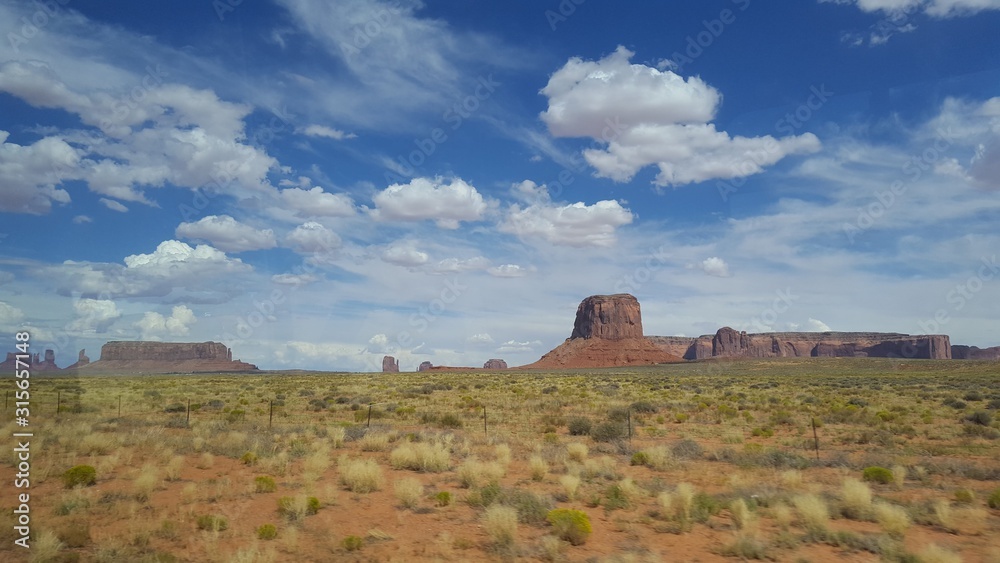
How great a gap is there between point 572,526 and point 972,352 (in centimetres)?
23141

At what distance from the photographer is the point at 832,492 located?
39.9 feet

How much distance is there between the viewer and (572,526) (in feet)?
31.6

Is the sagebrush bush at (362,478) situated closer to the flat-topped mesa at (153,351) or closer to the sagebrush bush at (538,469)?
the sagebrush bush at (538,469)

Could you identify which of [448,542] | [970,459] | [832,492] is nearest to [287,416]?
[448,542]

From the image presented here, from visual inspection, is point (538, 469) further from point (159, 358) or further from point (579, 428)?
point (159, 358)

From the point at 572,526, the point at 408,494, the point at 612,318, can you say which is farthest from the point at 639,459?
the point at 612,318

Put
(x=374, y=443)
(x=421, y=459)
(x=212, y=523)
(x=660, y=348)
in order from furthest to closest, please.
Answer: (x=660, y=348)
(x=374, y=443)
(x=421, y=459)
(x=212, y=523)

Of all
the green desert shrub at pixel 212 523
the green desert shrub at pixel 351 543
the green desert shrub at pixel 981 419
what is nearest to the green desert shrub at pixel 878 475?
the green desert shrub at pixel 351 543

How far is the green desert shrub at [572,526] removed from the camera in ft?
31.3

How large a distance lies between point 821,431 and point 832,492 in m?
11.8

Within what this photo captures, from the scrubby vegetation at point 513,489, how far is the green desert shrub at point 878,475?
42 mm

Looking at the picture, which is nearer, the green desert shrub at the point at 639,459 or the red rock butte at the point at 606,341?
the green desert shrub at the point at 639,459

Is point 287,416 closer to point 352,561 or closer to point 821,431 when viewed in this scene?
point 352,561

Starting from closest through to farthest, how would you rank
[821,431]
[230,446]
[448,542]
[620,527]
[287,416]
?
[448,542] → [620,527] → [230,446] → [821,431] → [287,416]
